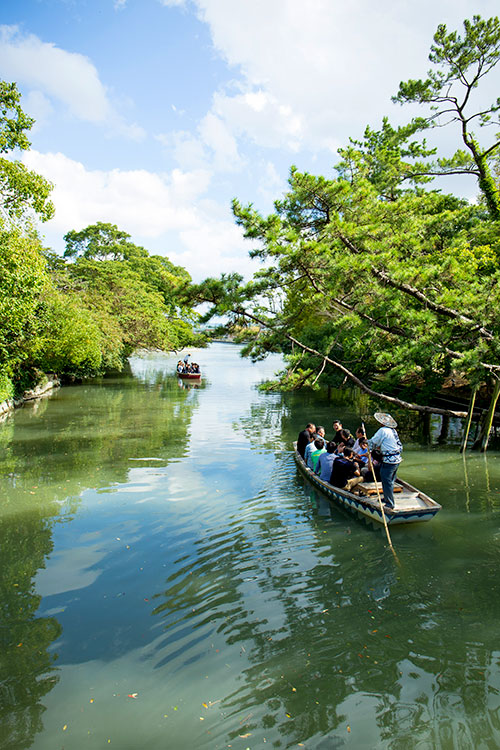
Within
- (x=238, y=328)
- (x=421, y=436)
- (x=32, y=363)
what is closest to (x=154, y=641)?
(x=238, y=328)

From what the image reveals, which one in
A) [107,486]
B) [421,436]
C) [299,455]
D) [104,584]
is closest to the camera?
[104,584]

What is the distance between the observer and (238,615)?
5.67 meters

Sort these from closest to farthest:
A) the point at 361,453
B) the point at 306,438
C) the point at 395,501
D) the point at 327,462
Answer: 1. the point at 395,501
2. the point at 327,462
3. the point at 361,453
4. the point at 306,438

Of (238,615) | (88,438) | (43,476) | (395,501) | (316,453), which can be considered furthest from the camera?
(88,438)

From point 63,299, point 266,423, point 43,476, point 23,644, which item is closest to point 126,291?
point 63,299

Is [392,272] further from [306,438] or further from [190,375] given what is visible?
[190,375]

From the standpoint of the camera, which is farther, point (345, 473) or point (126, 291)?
point (126, 291)

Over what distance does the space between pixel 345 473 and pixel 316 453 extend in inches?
62.8

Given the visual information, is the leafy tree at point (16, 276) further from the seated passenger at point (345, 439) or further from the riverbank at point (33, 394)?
the seated passenger at point (345, 439)

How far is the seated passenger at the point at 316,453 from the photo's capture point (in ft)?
37.3

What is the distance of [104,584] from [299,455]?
23.6 feet

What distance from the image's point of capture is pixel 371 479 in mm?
10109

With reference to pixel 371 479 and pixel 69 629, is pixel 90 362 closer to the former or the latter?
pixel 371 479

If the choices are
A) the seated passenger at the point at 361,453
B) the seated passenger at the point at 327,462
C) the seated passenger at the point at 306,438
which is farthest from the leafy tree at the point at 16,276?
the seated passenger at the point at 361,453
